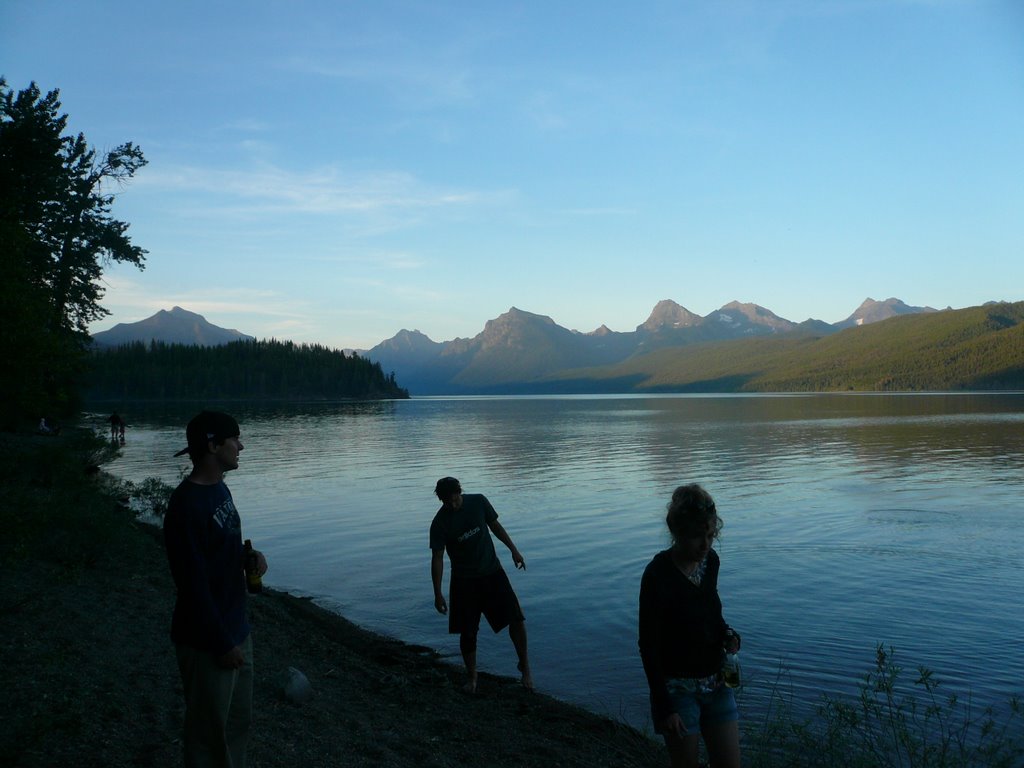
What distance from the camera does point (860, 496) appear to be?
1094 inches

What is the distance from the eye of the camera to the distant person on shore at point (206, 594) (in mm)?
4879

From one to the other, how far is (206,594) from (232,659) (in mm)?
458

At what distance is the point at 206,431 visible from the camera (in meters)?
5.11

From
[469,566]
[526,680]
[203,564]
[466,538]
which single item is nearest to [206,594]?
[203,564]

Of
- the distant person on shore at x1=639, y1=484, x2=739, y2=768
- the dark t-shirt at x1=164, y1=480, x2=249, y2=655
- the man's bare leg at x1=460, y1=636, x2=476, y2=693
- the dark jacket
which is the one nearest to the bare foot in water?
the man's bare leg at x1=460, y1=636, x2=476, y2=693

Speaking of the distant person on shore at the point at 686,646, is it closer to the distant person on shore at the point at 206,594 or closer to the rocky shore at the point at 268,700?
the distant person on shore at the point at 206,594

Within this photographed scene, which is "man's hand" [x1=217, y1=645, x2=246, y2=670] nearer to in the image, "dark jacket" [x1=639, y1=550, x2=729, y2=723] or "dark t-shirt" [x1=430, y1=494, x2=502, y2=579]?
"dark jacket" [x1=639, y1=550, x2=729, y2=723]

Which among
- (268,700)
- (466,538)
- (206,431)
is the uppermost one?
(206,431)

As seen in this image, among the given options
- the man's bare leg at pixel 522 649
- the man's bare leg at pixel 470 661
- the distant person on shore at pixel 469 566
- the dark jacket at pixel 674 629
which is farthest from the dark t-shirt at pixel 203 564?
the man's bare leg at pixel 522 649

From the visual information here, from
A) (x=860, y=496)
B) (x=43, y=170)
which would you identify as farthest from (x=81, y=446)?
(x=860, y=496)

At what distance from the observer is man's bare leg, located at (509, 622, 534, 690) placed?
10125 millimetres

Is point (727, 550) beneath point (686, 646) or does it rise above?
beneath

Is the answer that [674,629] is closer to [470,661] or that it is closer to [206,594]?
[206,594]

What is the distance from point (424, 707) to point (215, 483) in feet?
17.4
